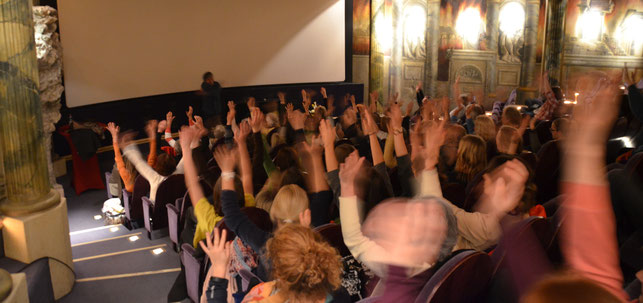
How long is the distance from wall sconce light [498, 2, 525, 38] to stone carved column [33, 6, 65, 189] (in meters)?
9.92

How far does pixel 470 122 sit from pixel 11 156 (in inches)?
180

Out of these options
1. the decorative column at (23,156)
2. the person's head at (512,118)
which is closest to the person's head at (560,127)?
the person's head at (512,118)

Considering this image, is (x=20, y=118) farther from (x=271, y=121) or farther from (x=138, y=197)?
(x=271, y=121)

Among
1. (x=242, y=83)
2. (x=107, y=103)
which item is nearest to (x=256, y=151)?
(x=107, y=103)

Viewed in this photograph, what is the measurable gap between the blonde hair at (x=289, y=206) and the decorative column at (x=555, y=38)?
34.3 ft

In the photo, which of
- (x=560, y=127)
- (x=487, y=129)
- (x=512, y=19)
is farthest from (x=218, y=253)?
(x=512, y=19)

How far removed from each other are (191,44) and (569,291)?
9861mm

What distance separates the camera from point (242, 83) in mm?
11352

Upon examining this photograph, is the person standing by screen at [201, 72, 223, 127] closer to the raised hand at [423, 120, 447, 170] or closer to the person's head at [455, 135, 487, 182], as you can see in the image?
the person's head at [455, 135, 487, 182]

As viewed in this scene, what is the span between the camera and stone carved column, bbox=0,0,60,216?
3.28 m

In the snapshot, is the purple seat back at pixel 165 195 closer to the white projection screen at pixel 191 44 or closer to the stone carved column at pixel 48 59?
the stone carved column at pixel 48 59

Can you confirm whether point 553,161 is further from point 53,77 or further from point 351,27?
point 351,27

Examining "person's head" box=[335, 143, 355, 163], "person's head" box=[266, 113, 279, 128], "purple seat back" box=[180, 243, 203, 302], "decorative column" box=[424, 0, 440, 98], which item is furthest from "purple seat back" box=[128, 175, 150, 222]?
"decorative column" box=[424, 0, 440, 98]

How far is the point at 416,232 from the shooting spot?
1851mm
